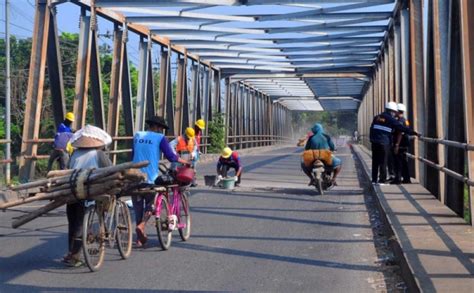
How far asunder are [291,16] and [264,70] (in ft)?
48.8

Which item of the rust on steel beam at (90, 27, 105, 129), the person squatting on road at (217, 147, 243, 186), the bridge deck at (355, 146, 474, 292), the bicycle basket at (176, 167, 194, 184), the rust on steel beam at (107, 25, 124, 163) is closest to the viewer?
the bridge deck at (355, 146, 474, 292)

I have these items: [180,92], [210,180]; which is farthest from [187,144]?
[180,92]

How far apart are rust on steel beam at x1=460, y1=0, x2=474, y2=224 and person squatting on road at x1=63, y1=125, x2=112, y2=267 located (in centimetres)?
349

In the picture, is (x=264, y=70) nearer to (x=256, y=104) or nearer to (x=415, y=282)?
(x=256, y=104)

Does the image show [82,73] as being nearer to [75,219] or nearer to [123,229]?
[123,229]

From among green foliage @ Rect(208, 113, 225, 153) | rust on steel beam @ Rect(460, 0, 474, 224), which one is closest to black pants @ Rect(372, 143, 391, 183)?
rust on steel beam @ Rect(460, 0, 474, 224)

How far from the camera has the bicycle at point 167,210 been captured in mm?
7848

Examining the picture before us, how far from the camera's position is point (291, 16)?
21000 millimetres

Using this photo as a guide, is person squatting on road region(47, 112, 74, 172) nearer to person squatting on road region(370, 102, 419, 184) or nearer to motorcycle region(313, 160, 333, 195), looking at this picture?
motorcycle region(313, 160, 333, 195)

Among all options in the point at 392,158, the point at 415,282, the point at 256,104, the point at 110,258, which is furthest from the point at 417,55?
the point at 256,104

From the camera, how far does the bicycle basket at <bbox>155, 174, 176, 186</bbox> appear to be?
8085 millimetres

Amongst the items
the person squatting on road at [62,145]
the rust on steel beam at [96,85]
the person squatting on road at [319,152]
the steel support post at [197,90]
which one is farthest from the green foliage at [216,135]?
the person squatting on road at [62,145]

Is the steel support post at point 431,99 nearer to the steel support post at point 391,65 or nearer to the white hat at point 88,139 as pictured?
the white hat at point 88,139

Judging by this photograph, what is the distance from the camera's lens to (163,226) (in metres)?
8.00
